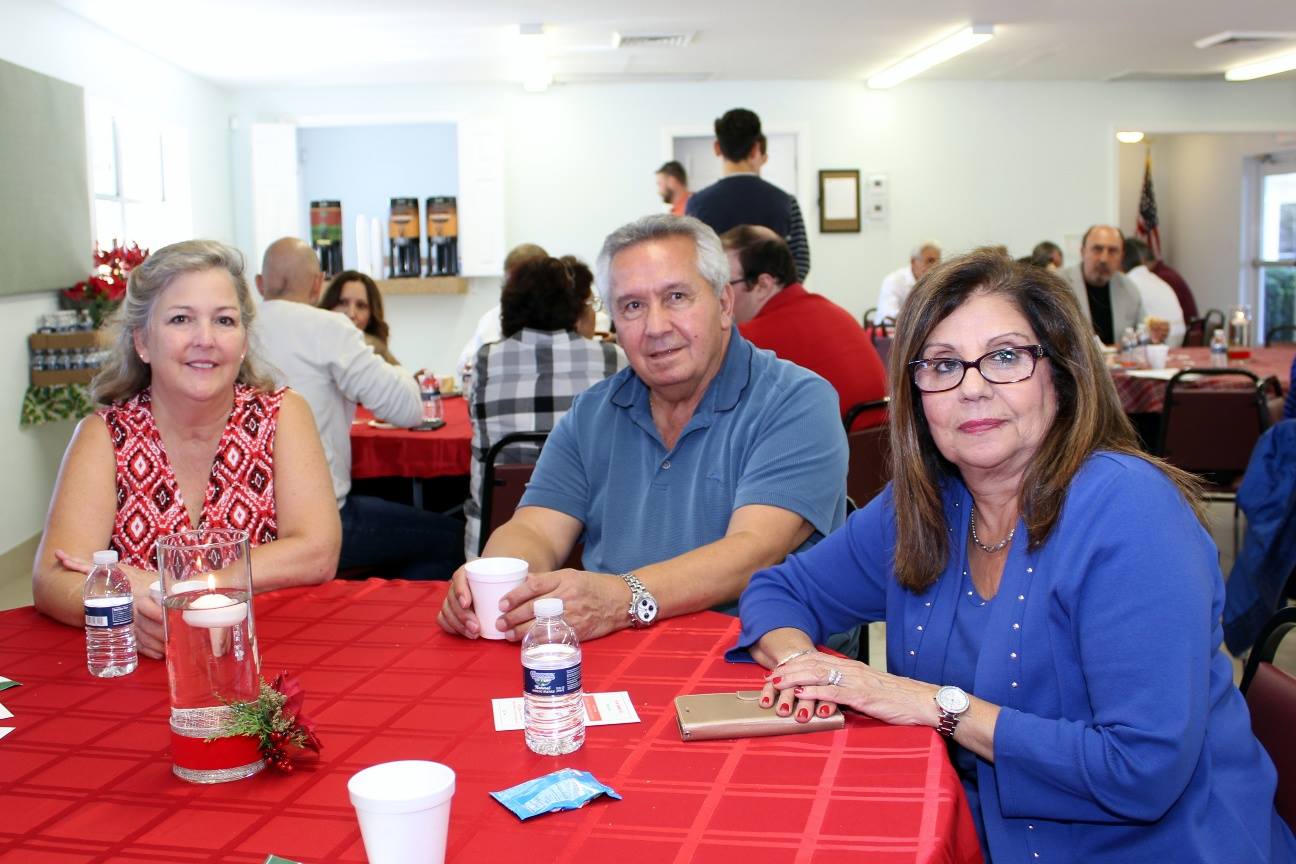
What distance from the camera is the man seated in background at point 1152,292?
8.40m

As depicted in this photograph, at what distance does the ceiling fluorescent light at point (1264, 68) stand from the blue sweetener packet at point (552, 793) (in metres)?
10.0

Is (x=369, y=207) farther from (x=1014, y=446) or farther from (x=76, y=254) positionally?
(x=1014, y=446)

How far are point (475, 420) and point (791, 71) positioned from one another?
7.15 m

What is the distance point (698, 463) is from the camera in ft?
7.24

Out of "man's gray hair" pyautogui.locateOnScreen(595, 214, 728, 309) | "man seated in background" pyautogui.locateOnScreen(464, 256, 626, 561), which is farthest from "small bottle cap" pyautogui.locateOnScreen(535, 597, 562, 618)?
"man seated in background" pyautogui.locateOnScreen(464, 256, 626, 561)

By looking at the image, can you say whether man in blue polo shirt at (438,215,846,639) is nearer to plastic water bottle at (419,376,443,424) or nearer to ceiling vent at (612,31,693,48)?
plastic water bottle at (419,376,443,424)

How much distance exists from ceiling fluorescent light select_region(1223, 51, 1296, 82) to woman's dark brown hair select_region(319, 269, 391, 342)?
7.62m

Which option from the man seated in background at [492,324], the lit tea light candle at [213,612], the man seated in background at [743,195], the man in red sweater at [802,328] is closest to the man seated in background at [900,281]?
the man seated in background at [492,324]

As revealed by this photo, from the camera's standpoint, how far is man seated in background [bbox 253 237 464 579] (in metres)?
3.59

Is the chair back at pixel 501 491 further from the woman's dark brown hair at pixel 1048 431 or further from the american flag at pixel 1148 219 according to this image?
the american flag at pixel 1148 219

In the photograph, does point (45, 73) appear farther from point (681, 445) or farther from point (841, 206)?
point (841, 206)

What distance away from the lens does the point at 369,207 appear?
10.1 metres

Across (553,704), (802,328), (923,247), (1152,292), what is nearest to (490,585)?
(553,704)

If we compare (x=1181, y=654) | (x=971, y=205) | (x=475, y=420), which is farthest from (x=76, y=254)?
(x=971, y=205)
